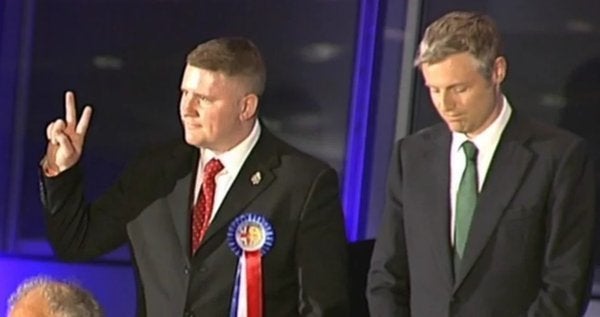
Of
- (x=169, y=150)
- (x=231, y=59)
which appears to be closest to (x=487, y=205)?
(x=231, y=59)

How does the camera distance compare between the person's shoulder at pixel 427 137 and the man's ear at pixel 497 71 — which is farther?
the person's shoulder at pixel 427 137

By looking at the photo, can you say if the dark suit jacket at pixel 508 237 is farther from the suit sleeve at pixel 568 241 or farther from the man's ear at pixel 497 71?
the man's ear at pixel 497 71

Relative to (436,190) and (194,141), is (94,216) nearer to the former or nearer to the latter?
(194,141)

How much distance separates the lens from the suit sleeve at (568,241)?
2.37 m

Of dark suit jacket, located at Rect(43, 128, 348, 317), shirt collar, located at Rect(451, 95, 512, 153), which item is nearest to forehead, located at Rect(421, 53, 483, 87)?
shirt collar, located at Rect(451, 95, 512, 153)

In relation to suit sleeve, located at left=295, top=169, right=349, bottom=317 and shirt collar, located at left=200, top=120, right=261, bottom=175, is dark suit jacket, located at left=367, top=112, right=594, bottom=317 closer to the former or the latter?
suit sleeve, located at left=295, top=169, right=349, bottom=317

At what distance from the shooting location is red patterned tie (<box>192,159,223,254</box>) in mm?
2680

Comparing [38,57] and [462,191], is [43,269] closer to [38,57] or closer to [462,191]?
[38,57]

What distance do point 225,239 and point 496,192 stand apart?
0.58 m

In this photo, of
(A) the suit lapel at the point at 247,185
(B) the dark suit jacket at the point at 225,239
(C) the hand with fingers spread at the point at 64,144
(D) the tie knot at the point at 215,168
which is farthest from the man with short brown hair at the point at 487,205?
(C) the hand with fingers spread at the point at 64,144

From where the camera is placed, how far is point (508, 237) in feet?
7.98

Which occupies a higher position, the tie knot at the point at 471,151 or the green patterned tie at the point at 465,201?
the tie knot at the point at 471,151

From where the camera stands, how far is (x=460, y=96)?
2.42 metres

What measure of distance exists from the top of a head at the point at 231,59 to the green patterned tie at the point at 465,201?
1.55 feet
